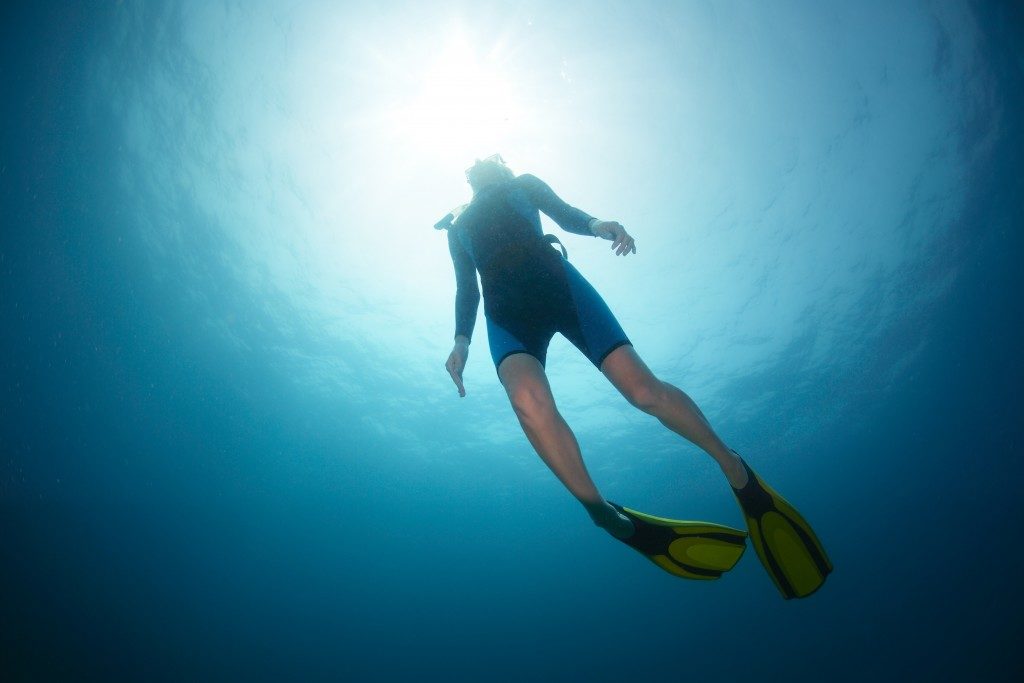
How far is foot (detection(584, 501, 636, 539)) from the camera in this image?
2429 mm

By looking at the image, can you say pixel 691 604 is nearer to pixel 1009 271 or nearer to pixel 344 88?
pixel 1009 271

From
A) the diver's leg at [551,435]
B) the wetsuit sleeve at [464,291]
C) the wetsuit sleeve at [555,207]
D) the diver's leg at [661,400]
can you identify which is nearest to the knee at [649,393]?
the diver's leg at [661,400]

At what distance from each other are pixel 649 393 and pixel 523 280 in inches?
45.3

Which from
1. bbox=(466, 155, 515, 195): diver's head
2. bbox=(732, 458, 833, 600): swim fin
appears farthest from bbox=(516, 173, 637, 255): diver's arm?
bbox=(732, 458, 833, 600): swim fin

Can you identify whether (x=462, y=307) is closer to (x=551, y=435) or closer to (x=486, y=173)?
(x=551, y=435)

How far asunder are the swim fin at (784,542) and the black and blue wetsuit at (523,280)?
4.78 feet

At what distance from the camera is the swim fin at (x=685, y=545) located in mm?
2824

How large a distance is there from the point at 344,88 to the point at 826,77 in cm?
1272

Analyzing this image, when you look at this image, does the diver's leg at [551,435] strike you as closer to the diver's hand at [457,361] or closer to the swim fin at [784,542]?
the diver's hand at [457,361]

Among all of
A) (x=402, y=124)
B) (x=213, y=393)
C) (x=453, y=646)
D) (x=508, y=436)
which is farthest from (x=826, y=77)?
(x=453, y=646)

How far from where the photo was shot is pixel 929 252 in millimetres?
17766

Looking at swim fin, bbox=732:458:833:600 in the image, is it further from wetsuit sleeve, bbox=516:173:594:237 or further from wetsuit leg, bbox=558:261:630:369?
wetsuit sleeve, bbox=516:173:594:237

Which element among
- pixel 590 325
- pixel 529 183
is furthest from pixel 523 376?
pixel 529 183

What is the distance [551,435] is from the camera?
2.32m
